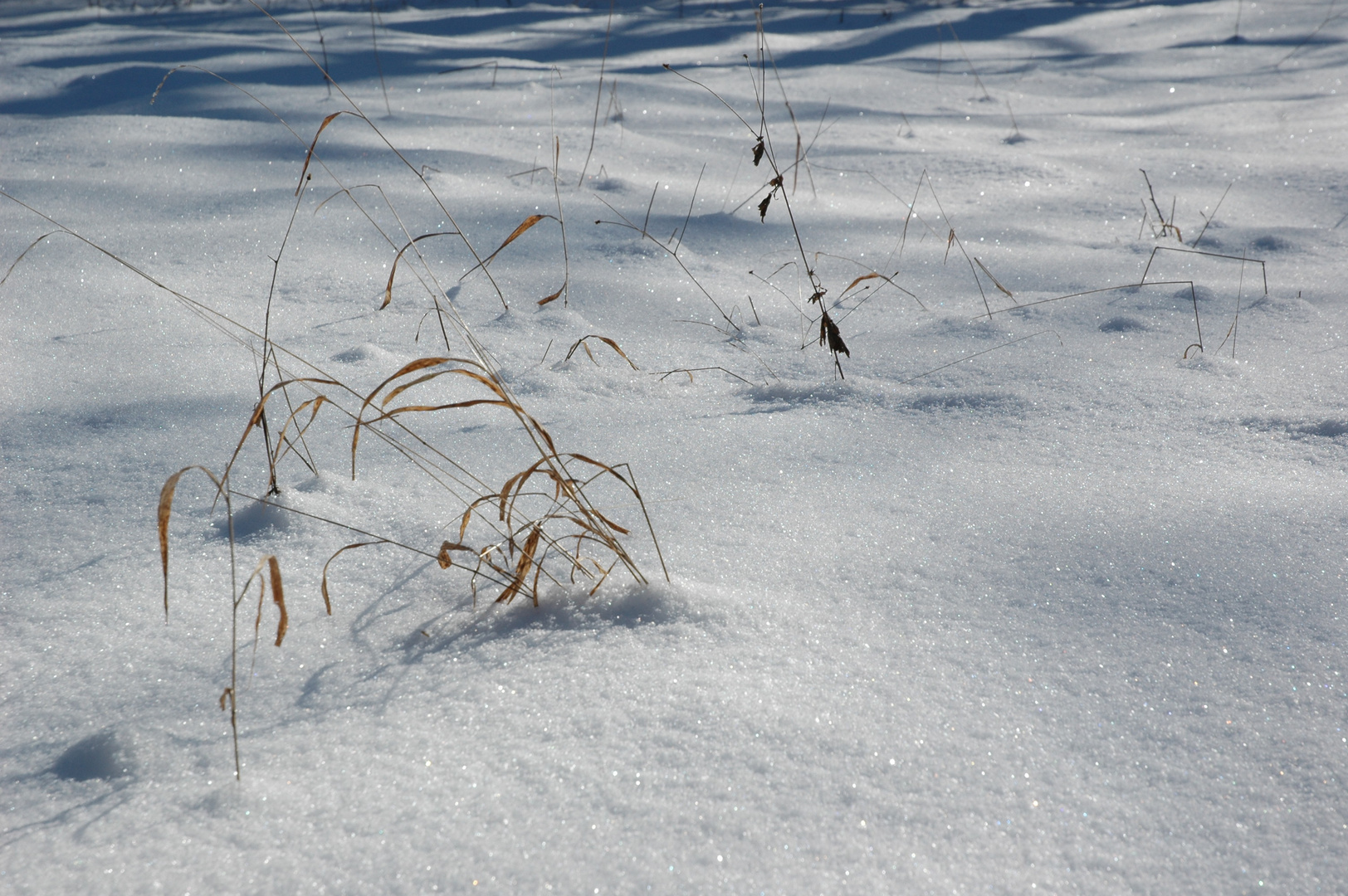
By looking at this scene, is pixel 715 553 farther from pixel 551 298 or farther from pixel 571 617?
pixel 551 298

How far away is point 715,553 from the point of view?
3.24 ft

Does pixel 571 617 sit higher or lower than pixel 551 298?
lower

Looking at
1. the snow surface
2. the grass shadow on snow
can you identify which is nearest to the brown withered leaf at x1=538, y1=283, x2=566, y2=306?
the snow surface

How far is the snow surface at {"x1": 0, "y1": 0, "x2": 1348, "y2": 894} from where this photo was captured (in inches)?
26.1

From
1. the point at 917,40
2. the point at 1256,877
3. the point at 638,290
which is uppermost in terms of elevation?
the point at 917,40

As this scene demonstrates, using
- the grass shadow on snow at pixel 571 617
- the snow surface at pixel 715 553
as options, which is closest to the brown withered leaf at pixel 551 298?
the snow surface at pixel 715 553

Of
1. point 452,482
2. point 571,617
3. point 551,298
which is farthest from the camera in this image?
point 551,298

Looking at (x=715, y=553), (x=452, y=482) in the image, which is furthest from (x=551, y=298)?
(x=715, y=553)

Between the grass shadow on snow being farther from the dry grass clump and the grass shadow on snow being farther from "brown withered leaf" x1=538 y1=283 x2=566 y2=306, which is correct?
"brown withered leaf" x1=538 y1=283 x2=566 y2=306

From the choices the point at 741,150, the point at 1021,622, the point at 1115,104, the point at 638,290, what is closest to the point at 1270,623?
the point at 1021,622

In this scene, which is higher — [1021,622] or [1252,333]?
[1252,333]

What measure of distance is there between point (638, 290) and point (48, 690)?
1284 mm

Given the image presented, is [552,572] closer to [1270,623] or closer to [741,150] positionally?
[1270,623]

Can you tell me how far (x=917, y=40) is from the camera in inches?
195
